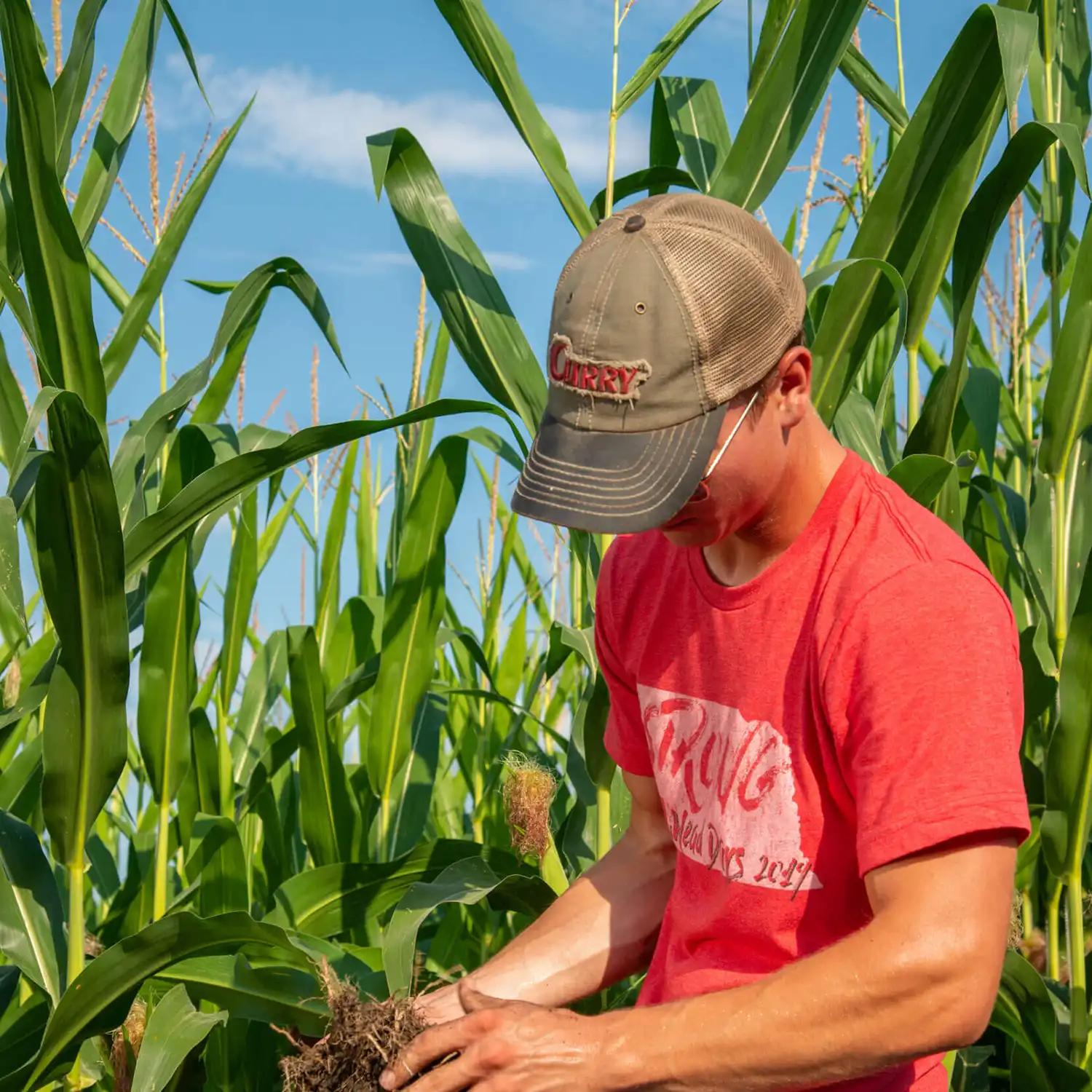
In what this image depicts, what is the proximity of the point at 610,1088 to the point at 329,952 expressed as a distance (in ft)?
2.57

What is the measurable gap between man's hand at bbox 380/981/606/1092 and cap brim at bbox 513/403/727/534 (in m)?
0.43

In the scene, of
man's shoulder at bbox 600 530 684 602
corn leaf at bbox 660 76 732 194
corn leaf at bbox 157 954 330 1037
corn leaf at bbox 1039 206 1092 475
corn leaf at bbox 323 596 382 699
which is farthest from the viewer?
corn leaf at bbox 323 596 382 699

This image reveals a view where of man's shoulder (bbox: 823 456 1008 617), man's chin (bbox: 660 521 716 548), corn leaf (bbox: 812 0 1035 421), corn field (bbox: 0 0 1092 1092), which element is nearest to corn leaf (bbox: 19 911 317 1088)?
corn field (bbox: 0 0 1092 1092)

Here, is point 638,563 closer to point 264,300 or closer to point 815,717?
point 815,717

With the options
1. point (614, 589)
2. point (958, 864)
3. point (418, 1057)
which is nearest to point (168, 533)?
point (614, 589)

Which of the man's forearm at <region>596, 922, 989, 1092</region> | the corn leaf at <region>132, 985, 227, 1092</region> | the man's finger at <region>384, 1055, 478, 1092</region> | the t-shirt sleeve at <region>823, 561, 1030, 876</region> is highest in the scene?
the t-shirt sleeve at <region>823, 561, 1030, 876</region>

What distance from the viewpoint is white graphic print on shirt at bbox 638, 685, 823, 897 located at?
1.28m

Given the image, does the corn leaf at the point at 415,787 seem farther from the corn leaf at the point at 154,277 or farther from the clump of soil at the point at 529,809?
the corn leaf at the point at 154,277

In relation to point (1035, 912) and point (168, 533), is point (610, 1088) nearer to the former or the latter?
point (168, 533)

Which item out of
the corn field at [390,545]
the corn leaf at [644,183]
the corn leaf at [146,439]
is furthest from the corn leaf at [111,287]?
the corn leaf at [644,183]

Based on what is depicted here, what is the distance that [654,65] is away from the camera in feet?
6.54

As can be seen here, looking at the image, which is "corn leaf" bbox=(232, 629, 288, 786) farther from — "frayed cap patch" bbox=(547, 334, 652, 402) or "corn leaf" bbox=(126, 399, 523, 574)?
"frayed cap patch" bbox=(547, 334, 652, 402)

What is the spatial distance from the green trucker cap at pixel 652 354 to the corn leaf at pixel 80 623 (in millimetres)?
626

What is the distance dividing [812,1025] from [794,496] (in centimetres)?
47
